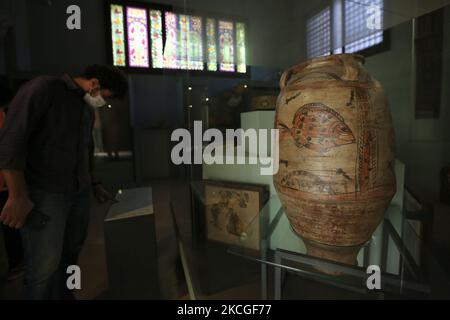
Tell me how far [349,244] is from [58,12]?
1411 mm

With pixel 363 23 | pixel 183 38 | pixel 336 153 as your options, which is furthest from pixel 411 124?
pixel 183 38

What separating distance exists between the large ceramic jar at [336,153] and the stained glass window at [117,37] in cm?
208

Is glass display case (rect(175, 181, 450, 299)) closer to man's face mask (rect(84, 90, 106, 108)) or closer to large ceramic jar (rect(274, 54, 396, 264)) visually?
large ceramic jar (rect(274, 54, 396, 264))

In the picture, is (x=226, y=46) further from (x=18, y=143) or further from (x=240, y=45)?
(x=18, y=143)

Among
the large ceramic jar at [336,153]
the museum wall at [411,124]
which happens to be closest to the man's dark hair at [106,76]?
the large ceramic jar at [336,153]

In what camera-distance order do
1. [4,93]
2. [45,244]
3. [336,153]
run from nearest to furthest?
1. [336,153]
2. [45,244]
3. [4,93]

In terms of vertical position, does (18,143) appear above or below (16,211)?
above

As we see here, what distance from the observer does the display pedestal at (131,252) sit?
0.98 m

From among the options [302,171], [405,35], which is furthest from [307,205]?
[405,35]

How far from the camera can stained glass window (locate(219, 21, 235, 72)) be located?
1.10m

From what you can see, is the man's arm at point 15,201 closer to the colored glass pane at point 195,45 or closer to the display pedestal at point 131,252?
the display pedestal at point 131,252

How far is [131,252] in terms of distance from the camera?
1.02 m

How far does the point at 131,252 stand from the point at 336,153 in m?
0.95

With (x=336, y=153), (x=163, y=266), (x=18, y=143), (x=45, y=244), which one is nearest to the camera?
(x=336, y=153)
